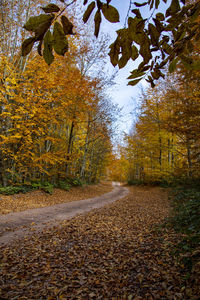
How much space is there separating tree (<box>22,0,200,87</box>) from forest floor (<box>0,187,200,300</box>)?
2.33m

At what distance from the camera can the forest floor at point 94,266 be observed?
2.00 metres

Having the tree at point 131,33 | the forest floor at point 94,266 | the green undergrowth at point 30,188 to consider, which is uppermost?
the tree at point 131,33

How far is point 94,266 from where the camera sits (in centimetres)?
261

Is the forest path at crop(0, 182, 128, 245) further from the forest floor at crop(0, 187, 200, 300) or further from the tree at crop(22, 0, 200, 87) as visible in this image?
the tree at crop(22, 0, 200, 87)

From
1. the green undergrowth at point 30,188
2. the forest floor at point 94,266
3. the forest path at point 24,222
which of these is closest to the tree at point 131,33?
the forest floor at point 94,266

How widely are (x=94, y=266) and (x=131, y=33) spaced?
3053 mm

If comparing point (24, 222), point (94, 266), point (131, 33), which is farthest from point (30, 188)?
point (131, 33)

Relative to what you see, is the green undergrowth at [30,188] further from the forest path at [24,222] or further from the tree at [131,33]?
the tree at [131,33]

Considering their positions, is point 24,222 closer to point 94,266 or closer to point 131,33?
point 94,266

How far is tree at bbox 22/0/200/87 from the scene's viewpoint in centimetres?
73

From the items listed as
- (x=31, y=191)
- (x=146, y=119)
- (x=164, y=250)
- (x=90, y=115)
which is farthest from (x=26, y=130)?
(x=146, y=119)

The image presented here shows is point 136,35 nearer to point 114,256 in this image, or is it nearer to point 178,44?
point 178,44

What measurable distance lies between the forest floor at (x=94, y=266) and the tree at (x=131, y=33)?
2326 mm

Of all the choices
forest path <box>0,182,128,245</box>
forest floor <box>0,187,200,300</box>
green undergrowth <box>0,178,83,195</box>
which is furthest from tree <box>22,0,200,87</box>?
green undergrowth <box>0,178,83,195</box>
